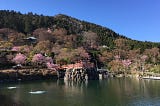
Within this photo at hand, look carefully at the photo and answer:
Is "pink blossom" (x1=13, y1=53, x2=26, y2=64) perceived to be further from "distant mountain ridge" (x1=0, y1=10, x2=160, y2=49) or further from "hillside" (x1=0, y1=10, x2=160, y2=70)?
"distant mountain ridge" (x1=0, y1=10, x2=160, y2=49)

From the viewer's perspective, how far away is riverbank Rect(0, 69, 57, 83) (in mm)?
66213

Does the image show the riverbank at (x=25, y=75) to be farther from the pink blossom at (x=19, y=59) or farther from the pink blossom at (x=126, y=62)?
the pink blossom at (x=126, y=62)

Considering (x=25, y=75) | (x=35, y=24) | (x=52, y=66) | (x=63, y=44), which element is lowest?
(x=25, y=75)

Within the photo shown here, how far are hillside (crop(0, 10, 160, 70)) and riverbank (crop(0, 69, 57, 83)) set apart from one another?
23.7 ft

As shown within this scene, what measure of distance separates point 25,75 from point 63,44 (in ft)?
101

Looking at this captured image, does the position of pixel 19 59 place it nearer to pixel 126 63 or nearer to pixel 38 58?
pixel 38 58

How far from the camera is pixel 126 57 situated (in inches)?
3479

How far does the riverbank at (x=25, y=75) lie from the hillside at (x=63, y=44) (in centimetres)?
722

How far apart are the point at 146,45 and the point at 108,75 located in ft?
83.1

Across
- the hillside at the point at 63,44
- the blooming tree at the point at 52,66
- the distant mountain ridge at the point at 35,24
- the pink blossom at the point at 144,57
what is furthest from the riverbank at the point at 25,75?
the distant mountain ridge at the point at 35,24

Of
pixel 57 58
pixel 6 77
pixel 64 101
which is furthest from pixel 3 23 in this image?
pixel 64 101

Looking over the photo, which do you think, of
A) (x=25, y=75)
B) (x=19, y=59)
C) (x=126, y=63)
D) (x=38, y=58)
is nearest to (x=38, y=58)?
(x=38, y=58)

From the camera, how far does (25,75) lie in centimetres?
6856

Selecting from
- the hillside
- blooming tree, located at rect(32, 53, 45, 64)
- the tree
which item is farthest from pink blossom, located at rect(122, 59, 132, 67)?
blooming tree, located at rect(32, 53, 45, 64)
